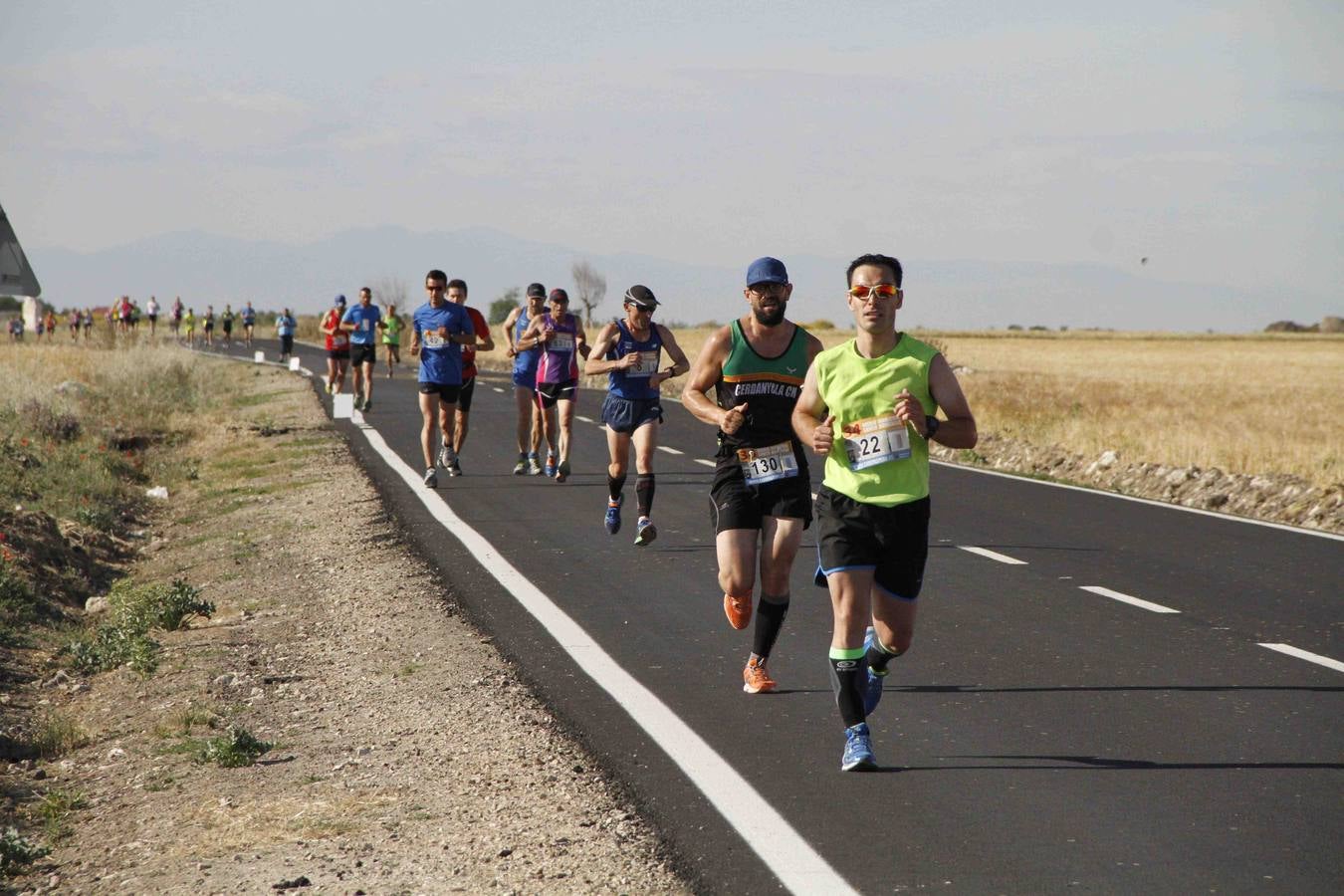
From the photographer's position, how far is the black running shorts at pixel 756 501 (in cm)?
801

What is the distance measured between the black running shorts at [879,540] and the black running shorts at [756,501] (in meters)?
1.36

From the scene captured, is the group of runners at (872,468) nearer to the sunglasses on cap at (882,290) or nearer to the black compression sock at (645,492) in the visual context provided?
the sunglasses on cap at (882,290)

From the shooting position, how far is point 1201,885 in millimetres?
5164

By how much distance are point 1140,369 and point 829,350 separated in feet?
206

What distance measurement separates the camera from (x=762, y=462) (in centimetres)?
796

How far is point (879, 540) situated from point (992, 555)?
22.2ft

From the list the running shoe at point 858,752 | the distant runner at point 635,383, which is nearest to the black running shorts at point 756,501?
the running shoe at point 858,752

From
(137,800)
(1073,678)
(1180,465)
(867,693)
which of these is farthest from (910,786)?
(1180,465)

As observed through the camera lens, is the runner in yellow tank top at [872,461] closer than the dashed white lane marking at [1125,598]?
Yes

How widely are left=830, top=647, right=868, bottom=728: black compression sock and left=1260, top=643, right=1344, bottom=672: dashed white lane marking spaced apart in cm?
331

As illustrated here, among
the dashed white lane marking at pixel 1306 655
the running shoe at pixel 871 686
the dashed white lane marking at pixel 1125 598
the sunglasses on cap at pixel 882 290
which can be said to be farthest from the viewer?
the dashed white lane marking at pixel 1125 598

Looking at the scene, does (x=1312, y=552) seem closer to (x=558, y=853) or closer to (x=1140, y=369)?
(x=558, y=853)

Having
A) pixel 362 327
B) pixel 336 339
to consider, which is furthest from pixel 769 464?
pixel 336 339

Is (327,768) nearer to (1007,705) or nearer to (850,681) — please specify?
(850,681)
